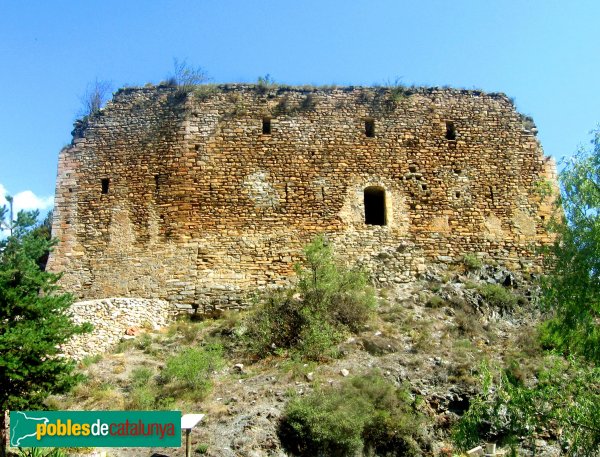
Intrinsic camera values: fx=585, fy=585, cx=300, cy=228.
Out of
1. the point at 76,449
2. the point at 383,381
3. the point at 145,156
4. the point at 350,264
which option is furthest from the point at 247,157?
the point at 76,449

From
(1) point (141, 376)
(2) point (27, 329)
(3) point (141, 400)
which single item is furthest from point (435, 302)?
(2) point (27, 329)

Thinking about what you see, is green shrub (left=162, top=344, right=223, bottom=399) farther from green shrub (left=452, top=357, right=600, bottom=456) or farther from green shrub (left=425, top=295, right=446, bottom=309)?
green shrub (left=425, top=295, right=446, bottom=309)

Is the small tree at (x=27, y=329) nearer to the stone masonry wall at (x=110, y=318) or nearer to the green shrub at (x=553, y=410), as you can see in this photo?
the stone masonry wall at (x=110, y=318)

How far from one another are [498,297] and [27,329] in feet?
35.5

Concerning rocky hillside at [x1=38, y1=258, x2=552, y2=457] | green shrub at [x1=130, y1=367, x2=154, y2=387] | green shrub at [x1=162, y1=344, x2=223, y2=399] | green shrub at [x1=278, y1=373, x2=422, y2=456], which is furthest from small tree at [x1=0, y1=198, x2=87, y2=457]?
green shrub at [x1=278, y1=373, x2=422, y2=456]

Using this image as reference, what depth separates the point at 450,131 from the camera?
17188 millimetres

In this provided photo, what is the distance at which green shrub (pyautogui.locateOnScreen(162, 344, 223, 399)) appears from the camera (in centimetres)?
1127

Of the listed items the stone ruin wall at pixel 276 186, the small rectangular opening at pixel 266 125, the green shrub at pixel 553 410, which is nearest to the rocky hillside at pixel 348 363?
the stone ruin wall at pixel 276 186

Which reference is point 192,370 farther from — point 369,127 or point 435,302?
point 369,127

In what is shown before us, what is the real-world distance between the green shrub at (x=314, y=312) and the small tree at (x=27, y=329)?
4.15 m

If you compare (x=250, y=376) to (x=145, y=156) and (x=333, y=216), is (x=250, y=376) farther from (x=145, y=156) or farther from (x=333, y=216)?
(x=145, y=156)

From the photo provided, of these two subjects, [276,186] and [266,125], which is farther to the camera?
[266,125]

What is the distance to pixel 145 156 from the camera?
644 inches

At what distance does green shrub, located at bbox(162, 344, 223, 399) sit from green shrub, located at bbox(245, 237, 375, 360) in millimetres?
1056
